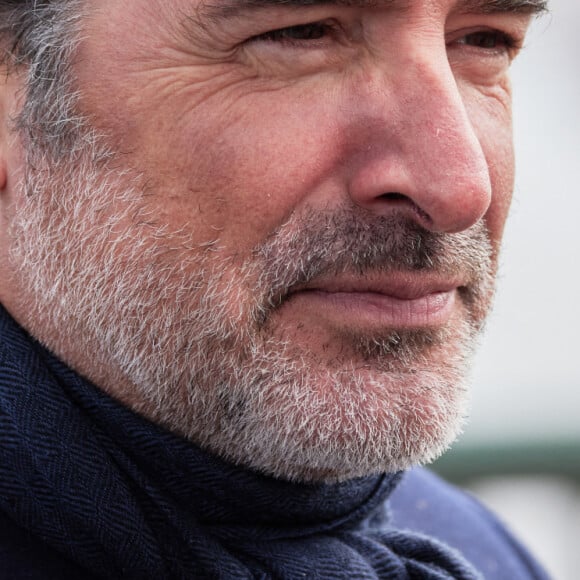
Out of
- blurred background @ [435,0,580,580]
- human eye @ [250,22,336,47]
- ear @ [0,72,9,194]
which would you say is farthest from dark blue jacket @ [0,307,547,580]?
blurred background @ [435,0,580,580]

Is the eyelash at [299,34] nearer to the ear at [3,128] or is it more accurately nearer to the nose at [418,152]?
the nose at [418,152]

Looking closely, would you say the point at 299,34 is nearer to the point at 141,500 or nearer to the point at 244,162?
the point at 244,162

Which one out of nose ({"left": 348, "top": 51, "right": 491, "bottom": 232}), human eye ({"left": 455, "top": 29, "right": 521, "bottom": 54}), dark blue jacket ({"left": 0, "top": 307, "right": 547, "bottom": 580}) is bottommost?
dark blue jacket ({"left": 0, "top": 307, "right": 547, "bottom": 580})

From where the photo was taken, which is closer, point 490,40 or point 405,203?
point 405,203

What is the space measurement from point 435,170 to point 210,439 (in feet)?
2.21

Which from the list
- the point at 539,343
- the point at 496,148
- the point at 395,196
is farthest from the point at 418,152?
the point at 539,343

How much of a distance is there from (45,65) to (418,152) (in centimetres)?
75

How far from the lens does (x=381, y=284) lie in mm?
1992

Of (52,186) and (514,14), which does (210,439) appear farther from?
(514,14)

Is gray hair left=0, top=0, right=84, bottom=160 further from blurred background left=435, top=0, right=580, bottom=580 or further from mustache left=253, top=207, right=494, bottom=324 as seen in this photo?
blurred background left=435, top=0, right=580, bottom=580

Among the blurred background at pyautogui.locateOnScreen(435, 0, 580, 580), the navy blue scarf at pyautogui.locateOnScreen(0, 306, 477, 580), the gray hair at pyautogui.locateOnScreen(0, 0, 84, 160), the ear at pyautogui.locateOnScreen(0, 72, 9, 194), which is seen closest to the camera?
the navy blue scarf at pyautogui.locateOnScreen(0, 306, 477, 580)

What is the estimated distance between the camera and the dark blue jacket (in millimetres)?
1896

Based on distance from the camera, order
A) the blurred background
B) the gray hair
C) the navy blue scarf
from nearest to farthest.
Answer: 1. the navy blue scarf
2. the gray hair
3. the blurred background

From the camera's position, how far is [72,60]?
2014mm
